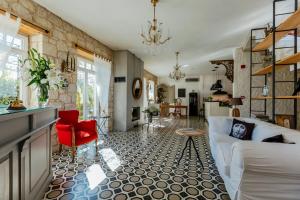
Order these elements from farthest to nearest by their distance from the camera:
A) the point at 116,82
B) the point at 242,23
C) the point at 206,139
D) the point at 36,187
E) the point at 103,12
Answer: the point at 116,82, the point at 206,139, the point at 242,23, the point at 103,12, the point at 36,187

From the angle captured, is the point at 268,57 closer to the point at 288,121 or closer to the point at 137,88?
the point at 288,121

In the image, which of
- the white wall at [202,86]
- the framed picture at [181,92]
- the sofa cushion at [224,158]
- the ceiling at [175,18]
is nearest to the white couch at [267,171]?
the sofa cushion at [224,158]

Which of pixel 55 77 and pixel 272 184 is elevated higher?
pixel 55 77

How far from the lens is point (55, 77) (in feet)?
7.43

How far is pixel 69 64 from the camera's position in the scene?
3.82 meters

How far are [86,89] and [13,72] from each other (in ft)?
6.98

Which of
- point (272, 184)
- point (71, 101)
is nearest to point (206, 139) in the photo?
point (272, 184)

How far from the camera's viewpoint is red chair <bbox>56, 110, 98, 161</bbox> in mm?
2992

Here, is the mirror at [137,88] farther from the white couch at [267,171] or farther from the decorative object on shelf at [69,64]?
the white couch at [267,171]

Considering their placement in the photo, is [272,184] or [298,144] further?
[298,144]

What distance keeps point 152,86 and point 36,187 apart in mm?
10260

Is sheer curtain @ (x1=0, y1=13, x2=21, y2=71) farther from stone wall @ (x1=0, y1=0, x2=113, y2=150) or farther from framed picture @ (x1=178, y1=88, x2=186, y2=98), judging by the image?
framed picture @ (x1=178, y1=88, x2=186, y2=98)

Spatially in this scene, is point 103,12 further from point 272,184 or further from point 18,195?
point 272,184

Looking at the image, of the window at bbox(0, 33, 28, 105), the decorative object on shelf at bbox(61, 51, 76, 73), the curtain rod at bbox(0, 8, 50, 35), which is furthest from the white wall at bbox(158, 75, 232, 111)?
the window at bbox(0, 33, 28, 105)
